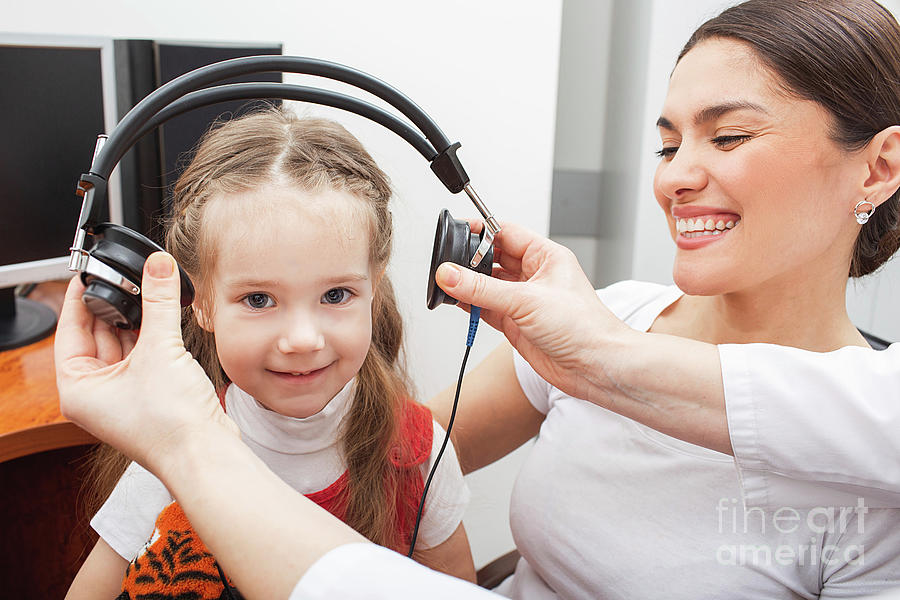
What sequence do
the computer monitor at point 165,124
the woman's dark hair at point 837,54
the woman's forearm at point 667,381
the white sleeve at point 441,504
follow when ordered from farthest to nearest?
the computer monitor at point 165,124 < the white sleeve at point 441,504 < the woman's dark hair at point 837,54 < the woman's forearm at point 667,381

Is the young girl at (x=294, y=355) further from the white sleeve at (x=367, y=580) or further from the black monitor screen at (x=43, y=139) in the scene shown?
the black monitor screen at (x=43, y=139)

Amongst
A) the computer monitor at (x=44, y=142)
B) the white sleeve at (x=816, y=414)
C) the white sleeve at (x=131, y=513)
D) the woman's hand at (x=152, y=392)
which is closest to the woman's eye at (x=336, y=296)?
the woman's hand at (x=152, y=392)

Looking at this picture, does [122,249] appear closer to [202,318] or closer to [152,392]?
[152,392]

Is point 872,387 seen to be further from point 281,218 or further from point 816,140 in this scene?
point 281,218

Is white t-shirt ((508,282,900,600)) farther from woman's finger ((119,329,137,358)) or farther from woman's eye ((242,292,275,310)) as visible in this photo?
woman's finger ((119,329,137,358))

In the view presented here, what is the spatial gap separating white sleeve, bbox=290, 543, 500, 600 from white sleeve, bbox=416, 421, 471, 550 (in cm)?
46

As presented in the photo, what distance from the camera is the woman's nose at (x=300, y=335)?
89 cm

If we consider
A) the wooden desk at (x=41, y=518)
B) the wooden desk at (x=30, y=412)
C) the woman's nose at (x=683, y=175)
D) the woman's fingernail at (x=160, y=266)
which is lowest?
the wooden desk at (x=41, y=518)

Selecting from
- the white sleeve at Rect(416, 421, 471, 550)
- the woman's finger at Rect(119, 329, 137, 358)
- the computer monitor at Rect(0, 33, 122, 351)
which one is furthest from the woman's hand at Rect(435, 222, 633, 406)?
the computer monitor at Rect(0, 33, 122, 351)

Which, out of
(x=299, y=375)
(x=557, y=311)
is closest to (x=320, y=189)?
(x=299, y=375)

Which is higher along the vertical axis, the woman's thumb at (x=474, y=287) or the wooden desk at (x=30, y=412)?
the woman's thumb at (x=474, y=287)

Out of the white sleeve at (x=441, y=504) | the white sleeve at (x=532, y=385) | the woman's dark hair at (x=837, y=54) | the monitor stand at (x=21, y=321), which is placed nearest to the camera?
the woman's dark hair at (x=837, y=54)

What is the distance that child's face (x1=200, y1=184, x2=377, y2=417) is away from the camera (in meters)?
0.91

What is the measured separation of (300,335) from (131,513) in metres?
0.37
